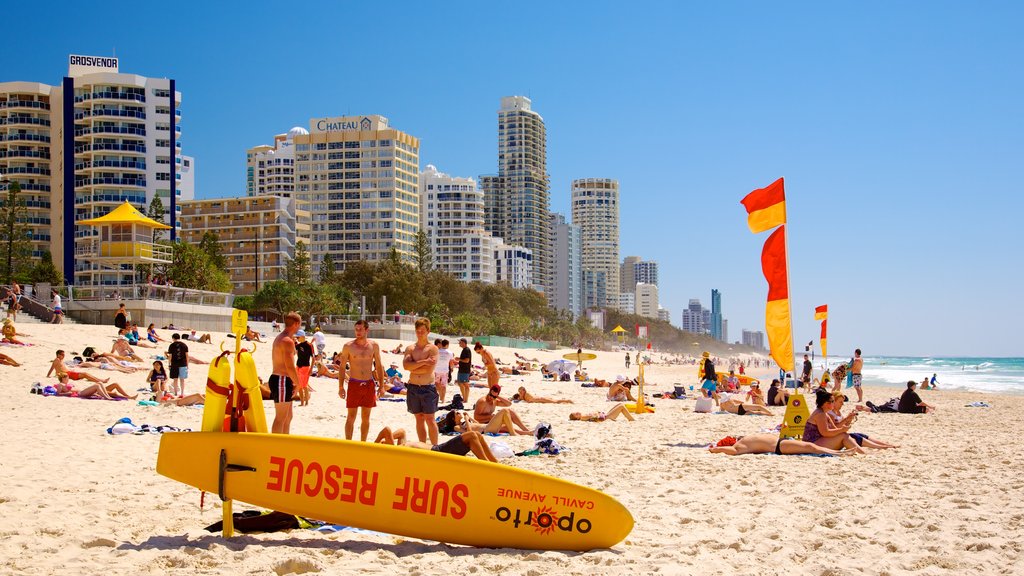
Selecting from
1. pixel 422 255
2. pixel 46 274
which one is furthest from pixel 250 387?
pixel 422 255

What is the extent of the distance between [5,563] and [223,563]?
1.14 meters

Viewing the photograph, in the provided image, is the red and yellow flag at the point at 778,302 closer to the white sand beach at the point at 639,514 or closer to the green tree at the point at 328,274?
the white sand beach at the point at 639,514

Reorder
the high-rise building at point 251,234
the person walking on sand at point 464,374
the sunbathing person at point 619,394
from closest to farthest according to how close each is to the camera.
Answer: the person walking on sand at point 464,374 → the sunbathing person at point 619,394 → the high-rise building at point 251,234

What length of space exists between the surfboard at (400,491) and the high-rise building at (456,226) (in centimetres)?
13467

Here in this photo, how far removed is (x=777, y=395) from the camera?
725 inches

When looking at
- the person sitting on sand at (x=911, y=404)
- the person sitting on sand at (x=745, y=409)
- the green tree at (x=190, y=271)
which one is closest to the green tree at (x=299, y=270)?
the green tree at (x=190, y=271)

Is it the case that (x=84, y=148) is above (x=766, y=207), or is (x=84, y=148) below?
above

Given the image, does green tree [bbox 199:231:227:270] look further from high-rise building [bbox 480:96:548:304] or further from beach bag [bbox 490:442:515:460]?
high-rise building [bbox 480:96:548:304]

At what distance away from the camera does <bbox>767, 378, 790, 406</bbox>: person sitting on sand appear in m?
18.3

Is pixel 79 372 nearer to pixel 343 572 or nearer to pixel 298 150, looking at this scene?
pixel 343 572

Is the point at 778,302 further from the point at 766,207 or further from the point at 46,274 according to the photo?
the point at 46,274

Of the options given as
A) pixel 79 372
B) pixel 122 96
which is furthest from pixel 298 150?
pixel 79 372

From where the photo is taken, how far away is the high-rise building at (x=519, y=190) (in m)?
183

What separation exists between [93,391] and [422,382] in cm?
754
